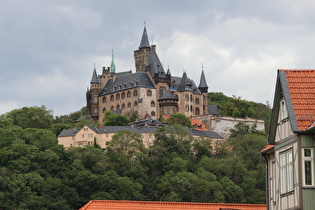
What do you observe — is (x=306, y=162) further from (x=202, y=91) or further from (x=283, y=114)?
(x=202, y=91)

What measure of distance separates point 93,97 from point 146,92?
14117mm

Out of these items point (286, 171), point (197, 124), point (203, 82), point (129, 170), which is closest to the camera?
point (286, 171)

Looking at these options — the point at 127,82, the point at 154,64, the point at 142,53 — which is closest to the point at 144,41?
the point at 142,53

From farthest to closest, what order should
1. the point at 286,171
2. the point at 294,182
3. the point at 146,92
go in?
the point at 146,92, the point at 286,171, the point at 294,182

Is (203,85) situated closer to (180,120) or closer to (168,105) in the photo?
(168,105)

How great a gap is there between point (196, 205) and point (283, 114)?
1576 centimetres

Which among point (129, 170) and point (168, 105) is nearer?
point (129, 170)

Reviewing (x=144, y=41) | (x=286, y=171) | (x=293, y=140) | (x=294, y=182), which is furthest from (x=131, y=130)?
(x=294, y=182)

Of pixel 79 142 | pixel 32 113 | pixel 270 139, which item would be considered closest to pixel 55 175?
pixel 79 142

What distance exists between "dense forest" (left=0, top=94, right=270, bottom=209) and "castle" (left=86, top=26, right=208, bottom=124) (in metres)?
19.9

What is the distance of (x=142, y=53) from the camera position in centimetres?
18538

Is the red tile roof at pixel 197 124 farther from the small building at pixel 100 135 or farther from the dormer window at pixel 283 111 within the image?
the dormer window at pixel 283 111

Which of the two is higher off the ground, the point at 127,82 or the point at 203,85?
the point at 127,82

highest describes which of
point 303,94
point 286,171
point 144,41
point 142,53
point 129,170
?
point 144,41
